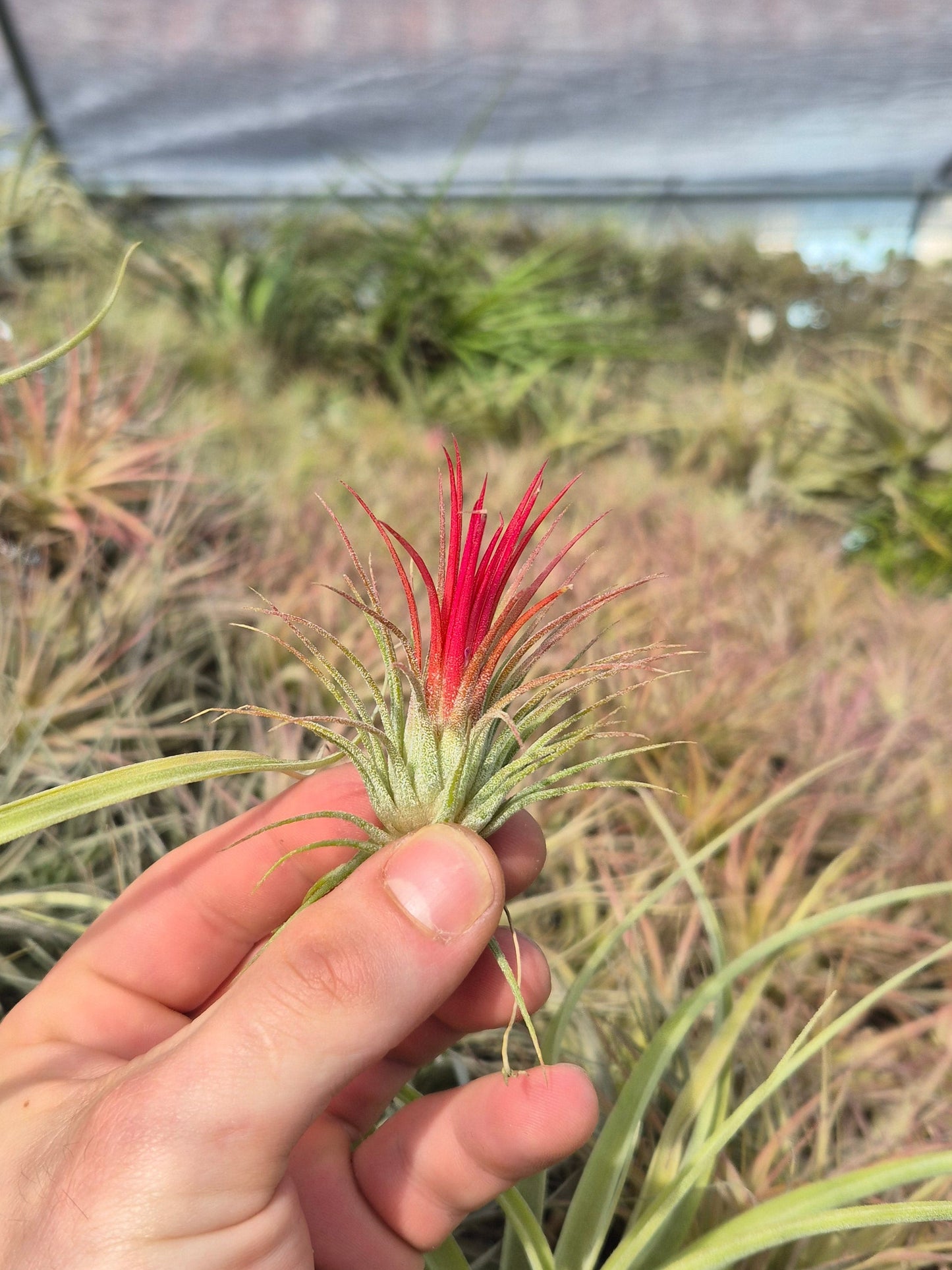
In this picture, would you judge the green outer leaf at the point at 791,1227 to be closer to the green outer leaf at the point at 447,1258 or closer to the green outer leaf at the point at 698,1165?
the green outer leaf at the point at 698,1165

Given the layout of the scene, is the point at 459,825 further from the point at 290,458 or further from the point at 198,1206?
the point at 290,458

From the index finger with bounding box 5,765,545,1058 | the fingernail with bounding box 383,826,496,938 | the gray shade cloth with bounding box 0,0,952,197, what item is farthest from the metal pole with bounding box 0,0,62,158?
the fingernail with bounding box 383,826,496,938

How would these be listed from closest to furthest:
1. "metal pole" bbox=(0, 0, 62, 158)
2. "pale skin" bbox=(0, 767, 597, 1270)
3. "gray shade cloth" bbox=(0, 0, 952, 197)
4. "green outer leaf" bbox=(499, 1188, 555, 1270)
Answer: "pale skin" bbox=(0, 767, 597, 1270) → "green outer leaf" bbox=(499, 1188, 555, 1270) → "gray shade cloth" bbox=(0, 0, 952, 197) → "metal pole" bbox=(0, 0, 62, 158)

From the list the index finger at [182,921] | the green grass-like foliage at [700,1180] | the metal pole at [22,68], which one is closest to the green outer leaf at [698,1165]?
the green grass-like foliage at [700,1180]

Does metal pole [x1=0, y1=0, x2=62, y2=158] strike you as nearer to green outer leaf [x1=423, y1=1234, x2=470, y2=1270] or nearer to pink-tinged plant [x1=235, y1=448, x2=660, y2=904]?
pink-tinged plant [x1=235, y1=448, x2=660, y2=904]

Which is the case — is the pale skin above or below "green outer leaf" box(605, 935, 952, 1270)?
above

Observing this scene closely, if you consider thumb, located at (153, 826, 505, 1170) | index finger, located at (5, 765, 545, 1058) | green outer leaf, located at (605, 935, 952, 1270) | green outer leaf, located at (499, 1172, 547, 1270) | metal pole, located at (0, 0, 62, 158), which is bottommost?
green outer leaf, located at (499, 1172, 547, 1270)
